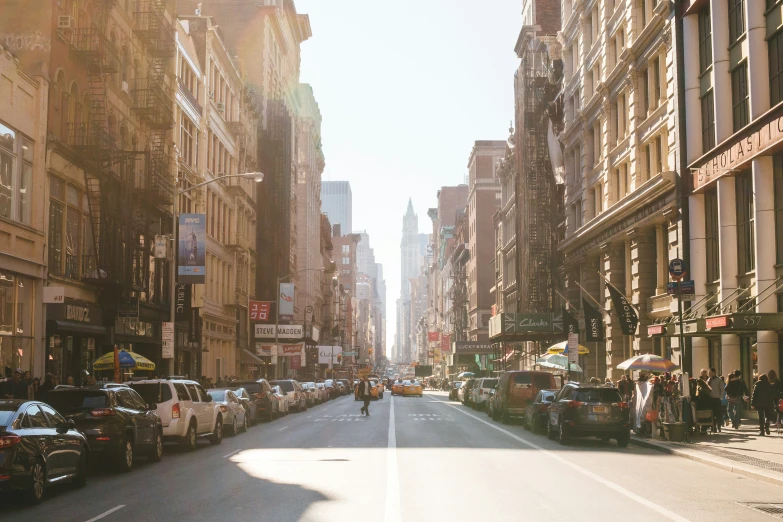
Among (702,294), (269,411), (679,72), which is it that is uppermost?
(679,72)

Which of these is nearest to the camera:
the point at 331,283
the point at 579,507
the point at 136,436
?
the point at 579,507

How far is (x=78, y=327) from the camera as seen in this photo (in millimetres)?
31234

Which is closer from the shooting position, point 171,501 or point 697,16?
point 171,501

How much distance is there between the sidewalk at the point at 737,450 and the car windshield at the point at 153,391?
12544mm

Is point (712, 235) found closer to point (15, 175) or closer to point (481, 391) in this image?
point (481, 391)

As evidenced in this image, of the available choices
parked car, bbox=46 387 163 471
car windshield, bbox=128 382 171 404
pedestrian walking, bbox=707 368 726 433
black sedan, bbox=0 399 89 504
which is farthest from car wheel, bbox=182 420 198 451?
pedestrian walking, bbox=707 368 726 433

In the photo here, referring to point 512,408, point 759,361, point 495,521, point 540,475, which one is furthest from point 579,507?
point 512,408

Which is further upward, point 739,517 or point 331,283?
point 331,283

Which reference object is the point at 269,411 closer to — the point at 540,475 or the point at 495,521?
the point at 540,475

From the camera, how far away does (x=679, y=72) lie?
3678 cm

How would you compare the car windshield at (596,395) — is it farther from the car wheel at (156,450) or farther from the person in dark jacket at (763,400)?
the car wheel at (156,450)

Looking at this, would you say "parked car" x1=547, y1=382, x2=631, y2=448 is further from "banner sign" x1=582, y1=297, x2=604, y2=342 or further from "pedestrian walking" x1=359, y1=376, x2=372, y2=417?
"banner sign" x1=582, y1=297, x2=604, y2=342

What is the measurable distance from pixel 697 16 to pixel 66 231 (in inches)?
974

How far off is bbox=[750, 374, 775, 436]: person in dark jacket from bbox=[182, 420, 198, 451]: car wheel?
15260mm
